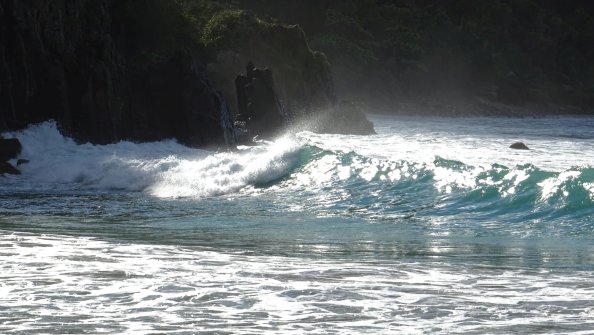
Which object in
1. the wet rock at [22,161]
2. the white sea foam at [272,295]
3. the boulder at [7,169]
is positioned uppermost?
the wet rock at [22,161]

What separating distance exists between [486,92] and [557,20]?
21.2 meters

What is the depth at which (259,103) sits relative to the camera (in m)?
42.2

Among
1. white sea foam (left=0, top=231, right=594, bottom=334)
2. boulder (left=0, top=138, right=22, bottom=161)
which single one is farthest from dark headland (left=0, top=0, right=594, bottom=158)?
white sea foam (left=0, top=231, right=594, bottom=334)

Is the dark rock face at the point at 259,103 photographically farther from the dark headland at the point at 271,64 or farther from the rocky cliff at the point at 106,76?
the rocky cliff at the point at 106,76

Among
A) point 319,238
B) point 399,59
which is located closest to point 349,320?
point 319,238

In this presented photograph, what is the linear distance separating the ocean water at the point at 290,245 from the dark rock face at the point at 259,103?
511 inches

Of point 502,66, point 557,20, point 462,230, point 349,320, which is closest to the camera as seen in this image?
point 349,320

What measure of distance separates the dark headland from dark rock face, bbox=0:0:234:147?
42mm

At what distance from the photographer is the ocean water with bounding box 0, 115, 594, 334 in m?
9.19

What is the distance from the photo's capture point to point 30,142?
96.4ft

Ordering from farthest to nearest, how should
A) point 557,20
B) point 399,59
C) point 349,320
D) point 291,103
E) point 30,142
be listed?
point 557,20 < point 399,59 < point 291,103 < point 30,142 < point 349,320

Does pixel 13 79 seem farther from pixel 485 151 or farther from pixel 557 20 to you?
pixel 557 20

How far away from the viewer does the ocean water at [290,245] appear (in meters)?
9.19

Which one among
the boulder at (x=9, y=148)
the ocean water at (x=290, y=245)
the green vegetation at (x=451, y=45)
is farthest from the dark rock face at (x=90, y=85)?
the green vegetation at (x=451, y=45)
